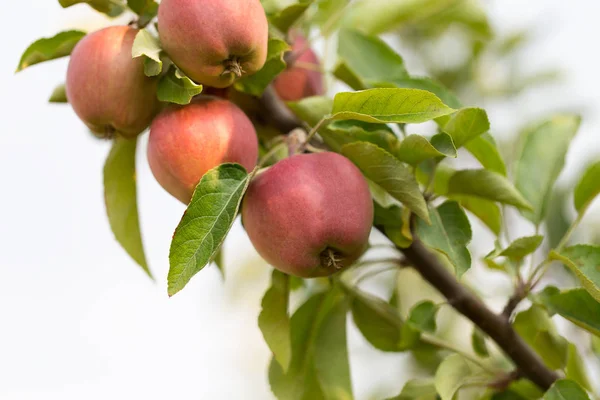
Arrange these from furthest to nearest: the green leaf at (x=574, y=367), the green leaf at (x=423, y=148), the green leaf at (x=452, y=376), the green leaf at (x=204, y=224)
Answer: the green leaf at (x=574, y=367), the green leaf at (x=452, y=376), the green leaf at (x=423, y=148), the green leaf at (x=204, y=224)

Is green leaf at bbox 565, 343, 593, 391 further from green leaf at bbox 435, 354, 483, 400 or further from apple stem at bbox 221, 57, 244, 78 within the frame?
apple stem at bbox 221, 57, 244, 78

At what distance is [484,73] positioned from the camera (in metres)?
2.27

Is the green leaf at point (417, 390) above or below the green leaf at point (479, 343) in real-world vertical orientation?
below

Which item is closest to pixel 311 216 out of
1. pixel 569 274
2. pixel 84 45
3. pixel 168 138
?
pixel 168 138

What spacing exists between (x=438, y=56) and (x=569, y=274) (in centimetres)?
86

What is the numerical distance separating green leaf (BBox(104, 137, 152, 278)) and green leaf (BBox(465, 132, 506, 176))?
0.48 metres

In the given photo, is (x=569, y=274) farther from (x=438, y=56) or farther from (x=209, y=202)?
(x=209, y=202)

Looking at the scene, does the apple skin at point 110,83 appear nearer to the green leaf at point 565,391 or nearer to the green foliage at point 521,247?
the green foliage at point 521,247

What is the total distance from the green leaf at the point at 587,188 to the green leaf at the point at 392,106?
15.2 inches

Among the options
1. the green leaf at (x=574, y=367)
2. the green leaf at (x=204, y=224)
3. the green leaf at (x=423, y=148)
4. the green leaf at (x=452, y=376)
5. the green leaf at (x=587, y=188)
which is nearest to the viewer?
the green leaf at (x=204, y=224)

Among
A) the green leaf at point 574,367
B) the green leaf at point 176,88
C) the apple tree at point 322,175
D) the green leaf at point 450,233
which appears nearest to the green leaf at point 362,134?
the apple tree at point 322,175

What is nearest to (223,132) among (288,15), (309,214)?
(309,214)

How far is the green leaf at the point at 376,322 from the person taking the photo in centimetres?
118

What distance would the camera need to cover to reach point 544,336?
111 centimetres
